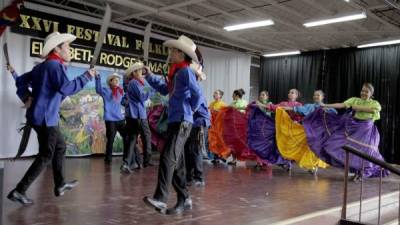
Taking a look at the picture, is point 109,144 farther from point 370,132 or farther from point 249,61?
point 249,61

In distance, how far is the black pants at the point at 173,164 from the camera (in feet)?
11.4

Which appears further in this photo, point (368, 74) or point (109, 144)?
point (368, 74)

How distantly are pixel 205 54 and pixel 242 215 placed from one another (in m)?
9.53

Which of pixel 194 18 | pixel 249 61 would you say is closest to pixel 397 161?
pixel 249 61

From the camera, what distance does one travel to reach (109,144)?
24.6 feet

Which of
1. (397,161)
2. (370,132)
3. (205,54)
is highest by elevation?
(205,54)

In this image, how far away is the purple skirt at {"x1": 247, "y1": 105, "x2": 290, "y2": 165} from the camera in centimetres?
740

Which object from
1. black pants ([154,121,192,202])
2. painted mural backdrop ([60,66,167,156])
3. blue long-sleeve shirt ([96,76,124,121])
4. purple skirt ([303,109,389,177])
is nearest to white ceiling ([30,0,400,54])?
painted mural backdrop ([60,66,167,156])

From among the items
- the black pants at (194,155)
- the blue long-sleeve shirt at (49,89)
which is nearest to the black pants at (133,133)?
the black pants at (194,155)

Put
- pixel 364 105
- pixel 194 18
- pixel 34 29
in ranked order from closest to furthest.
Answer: pixel 364 105
pixel 34 29
pixel 194 18

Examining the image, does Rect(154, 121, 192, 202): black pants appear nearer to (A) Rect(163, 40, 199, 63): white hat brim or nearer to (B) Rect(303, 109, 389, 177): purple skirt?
(A) Rect(163, 40, 199, 63): white hat brim

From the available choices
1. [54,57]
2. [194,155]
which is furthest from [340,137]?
[54,57]

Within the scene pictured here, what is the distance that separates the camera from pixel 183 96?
3682mm

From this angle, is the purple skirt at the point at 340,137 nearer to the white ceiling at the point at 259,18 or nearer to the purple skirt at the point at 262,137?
the purple skirt at the point at 262,137
